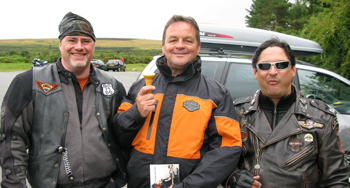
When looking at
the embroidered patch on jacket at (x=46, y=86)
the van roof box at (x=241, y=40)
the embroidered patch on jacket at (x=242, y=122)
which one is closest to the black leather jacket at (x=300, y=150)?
the embroidered patch on jacket at (x=242, y=122)

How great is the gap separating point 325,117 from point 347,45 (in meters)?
5.31

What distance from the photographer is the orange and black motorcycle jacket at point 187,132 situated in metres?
1.82

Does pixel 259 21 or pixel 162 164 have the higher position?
pixel 259 21

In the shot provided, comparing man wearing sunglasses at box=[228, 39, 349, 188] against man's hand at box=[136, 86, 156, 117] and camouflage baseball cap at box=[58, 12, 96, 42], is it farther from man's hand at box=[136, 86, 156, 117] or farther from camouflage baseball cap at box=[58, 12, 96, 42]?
camouflage baseball cap at box=[58, 12, 96, 42]

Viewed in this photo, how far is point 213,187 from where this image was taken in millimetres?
1818

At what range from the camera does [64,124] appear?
6.41ft

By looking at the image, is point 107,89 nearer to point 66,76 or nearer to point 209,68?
point 66,76

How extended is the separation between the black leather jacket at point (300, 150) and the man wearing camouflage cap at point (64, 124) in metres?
1.23

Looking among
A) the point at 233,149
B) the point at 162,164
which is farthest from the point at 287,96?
the point at 162,164

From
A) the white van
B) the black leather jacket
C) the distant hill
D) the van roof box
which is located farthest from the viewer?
the distant hill

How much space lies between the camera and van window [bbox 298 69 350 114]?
11.8 ft

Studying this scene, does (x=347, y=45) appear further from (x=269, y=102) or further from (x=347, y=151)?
(x=269, y=102)

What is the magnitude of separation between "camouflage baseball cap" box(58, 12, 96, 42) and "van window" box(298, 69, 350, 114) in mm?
3030

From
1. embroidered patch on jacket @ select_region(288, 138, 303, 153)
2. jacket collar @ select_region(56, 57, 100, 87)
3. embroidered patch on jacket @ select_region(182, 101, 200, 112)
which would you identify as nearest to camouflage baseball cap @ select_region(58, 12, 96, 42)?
jacket collar @ select_region(56, 57, 100, 87)
